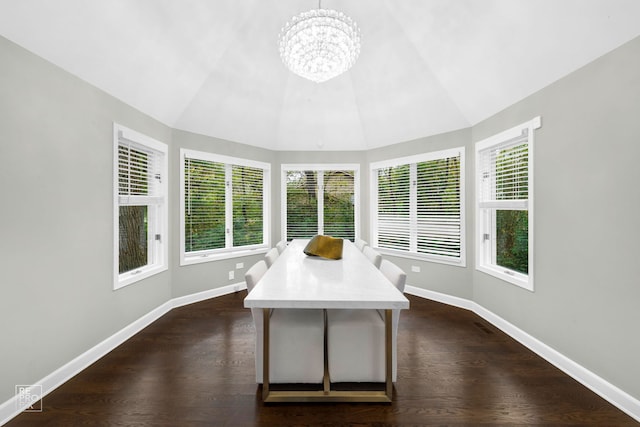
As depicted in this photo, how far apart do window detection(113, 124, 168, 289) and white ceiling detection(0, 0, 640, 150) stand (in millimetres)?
421

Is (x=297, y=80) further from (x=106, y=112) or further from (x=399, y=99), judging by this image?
(x=106, y=112)

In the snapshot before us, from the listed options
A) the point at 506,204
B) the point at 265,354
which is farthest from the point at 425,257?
the point at 265,354

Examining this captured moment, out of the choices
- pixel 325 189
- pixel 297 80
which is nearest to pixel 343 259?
pixel 325 189

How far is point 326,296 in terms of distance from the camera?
1410 mm

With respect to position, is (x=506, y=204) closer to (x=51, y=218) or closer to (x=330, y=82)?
(x=330, y=82)

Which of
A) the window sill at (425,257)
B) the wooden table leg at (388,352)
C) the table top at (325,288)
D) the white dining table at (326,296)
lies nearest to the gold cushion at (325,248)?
the table top at (325,288)

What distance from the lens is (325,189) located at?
4.36 metres

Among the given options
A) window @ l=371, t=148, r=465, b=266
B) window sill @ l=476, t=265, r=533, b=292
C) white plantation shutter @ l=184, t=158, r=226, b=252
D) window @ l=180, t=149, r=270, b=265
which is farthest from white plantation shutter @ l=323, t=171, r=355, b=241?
window sill @ l=476, t=265, r=533, b=292

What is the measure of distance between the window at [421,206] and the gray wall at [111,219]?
0.92 m

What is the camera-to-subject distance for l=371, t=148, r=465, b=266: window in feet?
11.1

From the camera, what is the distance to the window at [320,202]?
→ 4.33 metres

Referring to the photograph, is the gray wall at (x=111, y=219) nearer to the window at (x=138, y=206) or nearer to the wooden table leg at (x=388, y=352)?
the window at (x=138, y=206)

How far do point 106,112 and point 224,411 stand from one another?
2615 mm

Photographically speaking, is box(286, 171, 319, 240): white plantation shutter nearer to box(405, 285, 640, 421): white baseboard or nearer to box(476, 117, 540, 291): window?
box(476, 117, 540, 291): window
